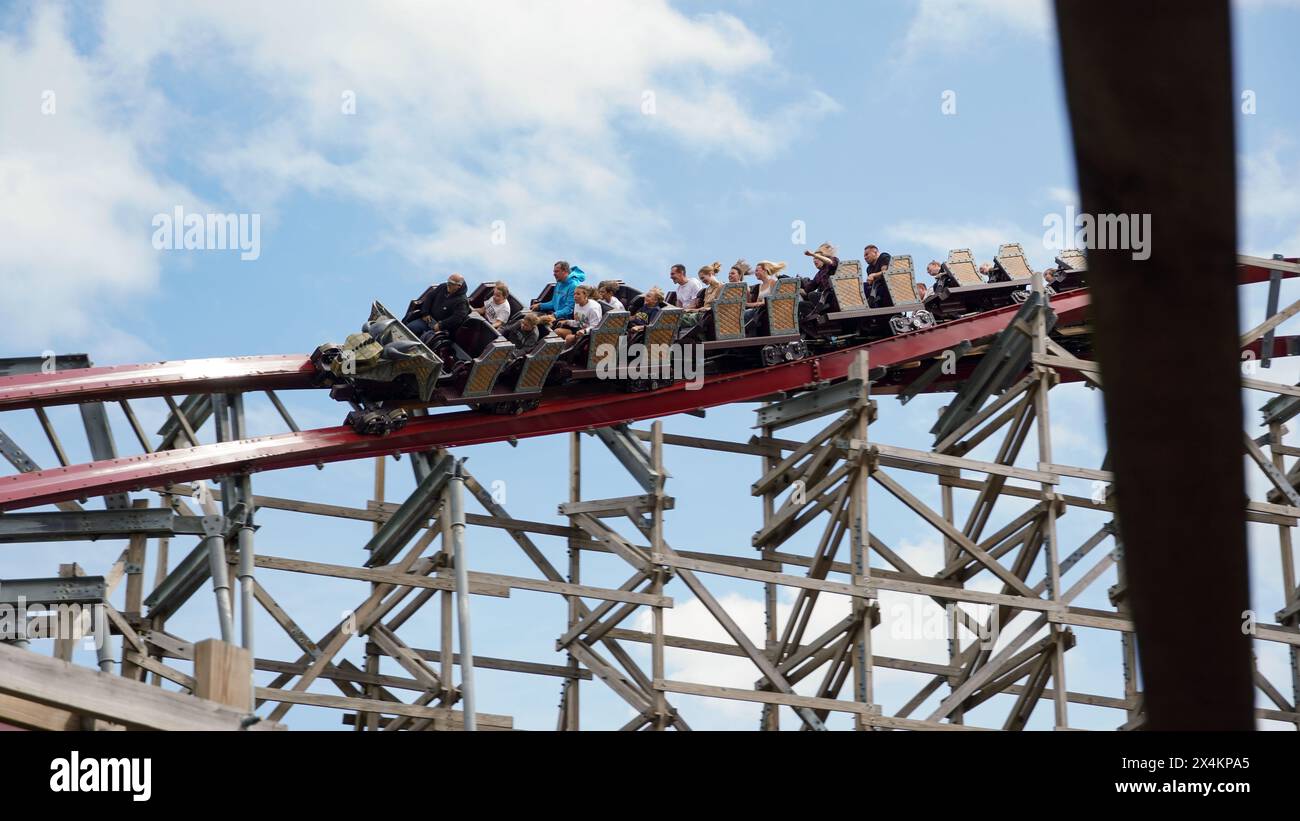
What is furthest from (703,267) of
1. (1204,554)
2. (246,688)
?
(1204,554)

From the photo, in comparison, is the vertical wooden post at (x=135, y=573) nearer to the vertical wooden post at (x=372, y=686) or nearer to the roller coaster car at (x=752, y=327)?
the vertical wooden post at (x=372, y=686)

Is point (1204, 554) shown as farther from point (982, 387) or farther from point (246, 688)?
point (982, 387)

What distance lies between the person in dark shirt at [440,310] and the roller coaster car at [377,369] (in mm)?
322

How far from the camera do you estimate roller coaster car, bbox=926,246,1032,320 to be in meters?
14.6

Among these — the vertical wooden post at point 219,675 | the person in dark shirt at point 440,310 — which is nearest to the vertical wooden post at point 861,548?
the person in dark shirt at point 440,310

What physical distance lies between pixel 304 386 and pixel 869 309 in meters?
5.06

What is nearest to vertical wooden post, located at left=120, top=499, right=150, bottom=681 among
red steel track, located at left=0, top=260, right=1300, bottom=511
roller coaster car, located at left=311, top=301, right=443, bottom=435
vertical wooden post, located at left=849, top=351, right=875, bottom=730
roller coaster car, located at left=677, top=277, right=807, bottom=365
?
red steel track, located at left=0, top=260, right=1300, bottom=511

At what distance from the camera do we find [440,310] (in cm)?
1212

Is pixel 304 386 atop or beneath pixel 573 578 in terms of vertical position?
atop

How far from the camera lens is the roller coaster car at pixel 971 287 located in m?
14.6

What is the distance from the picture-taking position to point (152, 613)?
10.8m

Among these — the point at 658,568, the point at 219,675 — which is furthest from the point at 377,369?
the point at 219,675

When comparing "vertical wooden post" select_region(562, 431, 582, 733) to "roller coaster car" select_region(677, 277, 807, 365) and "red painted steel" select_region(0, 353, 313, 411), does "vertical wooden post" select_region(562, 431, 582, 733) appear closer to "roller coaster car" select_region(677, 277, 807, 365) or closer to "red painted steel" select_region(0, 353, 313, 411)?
"roller coaster car" select_region(677, 277, 807, 365)

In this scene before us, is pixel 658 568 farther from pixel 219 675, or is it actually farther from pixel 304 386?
pixel 219 675
